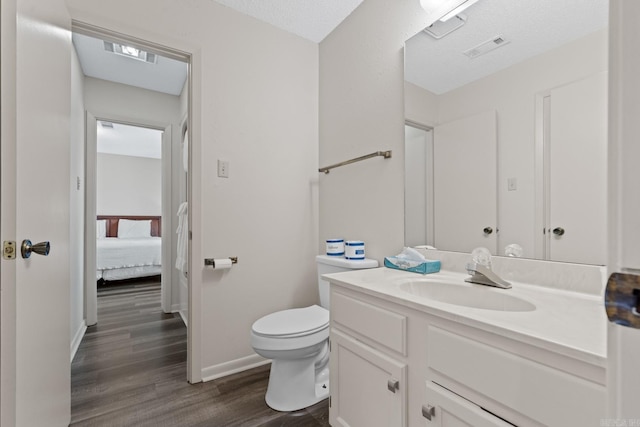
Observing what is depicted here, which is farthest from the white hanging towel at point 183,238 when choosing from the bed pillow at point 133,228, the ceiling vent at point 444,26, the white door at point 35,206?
the bed pillow at point 133,228

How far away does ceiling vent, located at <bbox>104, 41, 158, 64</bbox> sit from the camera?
92.3 inches

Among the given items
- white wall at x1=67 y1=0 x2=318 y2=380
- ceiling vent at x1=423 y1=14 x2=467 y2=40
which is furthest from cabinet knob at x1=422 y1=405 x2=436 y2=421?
ceiling vent at x1=423 y1=14 x2=467 y2=40

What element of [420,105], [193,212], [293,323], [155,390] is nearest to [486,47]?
[420,105]

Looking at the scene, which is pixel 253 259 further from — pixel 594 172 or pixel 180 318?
pixel 594 172

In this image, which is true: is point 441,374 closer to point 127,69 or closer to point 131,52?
point 131,52

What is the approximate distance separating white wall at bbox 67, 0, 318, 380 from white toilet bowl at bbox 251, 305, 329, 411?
43 centimetres

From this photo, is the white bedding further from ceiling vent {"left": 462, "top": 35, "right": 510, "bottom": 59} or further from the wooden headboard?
ceiling vent {"left": 462, "top": 35, "right": 510, "bottom": 59}

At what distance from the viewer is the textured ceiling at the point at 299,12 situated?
188 cm

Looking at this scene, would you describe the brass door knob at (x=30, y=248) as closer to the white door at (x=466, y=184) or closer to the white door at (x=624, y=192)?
the white door at (x=624, y=192)

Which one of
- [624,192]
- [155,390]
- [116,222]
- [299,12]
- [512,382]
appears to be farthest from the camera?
[116,222]

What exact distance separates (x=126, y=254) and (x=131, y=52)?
3239mm

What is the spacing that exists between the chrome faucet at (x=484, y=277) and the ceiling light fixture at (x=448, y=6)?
45.7 inches

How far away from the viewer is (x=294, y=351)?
58.3 inches

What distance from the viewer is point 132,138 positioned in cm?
499
